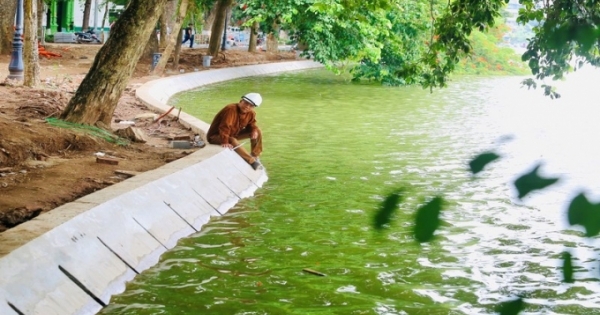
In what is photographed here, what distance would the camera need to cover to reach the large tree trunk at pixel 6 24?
34.0 metres

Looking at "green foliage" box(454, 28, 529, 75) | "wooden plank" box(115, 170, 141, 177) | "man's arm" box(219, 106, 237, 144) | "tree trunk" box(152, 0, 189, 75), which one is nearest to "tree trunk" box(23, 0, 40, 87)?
"man's arm" box(219, 106, 237, 144)

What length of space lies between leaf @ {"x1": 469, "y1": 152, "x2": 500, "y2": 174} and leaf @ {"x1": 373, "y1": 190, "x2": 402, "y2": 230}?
0.11 metres

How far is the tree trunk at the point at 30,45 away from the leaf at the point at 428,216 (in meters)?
20.0

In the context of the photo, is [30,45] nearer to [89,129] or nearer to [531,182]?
[89,129]

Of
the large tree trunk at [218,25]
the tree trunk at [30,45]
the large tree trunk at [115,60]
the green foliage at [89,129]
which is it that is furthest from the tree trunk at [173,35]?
Result: the green foliage at [89,129]

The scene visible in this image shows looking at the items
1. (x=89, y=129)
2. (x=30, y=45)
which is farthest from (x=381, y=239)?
(x=30, y=45)

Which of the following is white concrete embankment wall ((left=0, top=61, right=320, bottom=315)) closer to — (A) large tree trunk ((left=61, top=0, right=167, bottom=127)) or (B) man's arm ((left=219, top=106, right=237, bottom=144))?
(B) man's arm ((left=219, top=106, right=237, bottom=144))

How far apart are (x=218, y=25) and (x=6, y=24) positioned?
325 inches

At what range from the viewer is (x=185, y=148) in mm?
15734

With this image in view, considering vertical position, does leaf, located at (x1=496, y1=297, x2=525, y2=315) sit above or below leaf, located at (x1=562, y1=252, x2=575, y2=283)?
below

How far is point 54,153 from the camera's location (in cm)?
1327

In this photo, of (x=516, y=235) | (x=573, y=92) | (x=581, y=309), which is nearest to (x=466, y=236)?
(x=516, y=235)

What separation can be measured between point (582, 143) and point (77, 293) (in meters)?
15.3

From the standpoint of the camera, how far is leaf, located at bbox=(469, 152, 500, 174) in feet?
4.26
